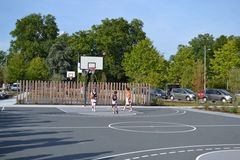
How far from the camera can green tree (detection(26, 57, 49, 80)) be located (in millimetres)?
70562

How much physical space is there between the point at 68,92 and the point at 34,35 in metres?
54.9

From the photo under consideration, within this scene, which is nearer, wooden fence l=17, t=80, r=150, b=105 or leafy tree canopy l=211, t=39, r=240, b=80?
wooden fence l=17, t=80, r=150, b=105

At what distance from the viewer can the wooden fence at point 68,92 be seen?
38.2 m

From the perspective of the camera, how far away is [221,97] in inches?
1997

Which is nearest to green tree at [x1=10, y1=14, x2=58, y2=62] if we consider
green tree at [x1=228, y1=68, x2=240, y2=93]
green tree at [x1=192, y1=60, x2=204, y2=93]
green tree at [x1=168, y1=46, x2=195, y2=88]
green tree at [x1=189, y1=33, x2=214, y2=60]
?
green tree at [x1=168, y1=46, x2=195, y2=88]

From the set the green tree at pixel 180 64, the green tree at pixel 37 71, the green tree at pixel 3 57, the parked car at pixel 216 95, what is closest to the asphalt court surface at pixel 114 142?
the parked car at pixel 216 95

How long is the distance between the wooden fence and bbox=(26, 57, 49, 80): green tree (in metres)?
31.4

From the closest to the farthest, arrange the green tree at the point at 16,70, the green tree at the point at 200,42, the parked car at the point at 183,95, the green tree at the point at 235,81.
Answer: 1. the green tree at the point at 235,81
2. the parked car at the point at 183,95
3. the green tree at the point at 16,70
4. the green tree at the point at 200,42

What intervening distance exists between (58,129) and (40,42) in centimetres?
7559

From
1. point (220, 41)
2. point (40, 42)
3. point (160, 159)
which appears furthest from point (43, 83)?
point (220, 41)

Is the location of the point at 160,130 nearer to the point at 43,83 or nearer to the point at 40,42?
the point at 43,83

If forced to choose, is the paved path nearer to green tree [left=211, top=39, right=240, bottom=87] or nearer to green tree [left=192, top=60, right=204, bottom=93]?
green tree [left=192, top=60, right=204, bottom=93]

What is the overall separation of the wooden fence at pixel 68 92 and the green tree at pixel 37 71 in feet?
103

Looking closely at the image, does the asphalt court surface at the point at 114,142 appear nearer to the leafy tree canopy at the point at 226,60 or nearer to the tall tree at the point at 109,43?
the leafy tree canopy at the point at 226,60
